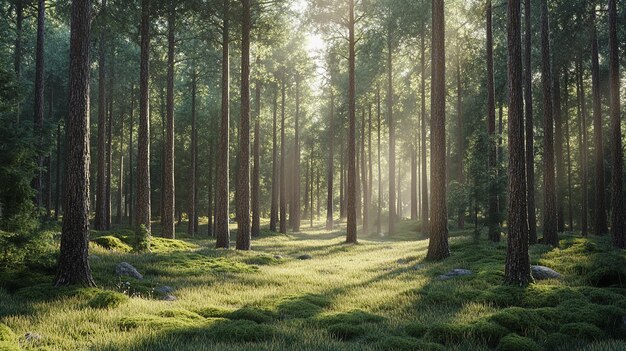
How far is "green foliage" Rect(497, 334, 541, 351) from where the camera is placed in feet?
21.3

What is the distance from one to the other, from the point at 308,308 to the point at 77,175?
5.77 meters

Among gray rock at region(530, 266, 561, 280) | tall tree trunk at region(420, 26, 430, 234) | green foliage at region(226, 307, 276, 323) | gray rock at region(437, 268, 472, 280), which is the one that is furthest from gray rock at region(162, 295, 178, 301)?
tall tree trunk at region(420, 26, 430, 234)

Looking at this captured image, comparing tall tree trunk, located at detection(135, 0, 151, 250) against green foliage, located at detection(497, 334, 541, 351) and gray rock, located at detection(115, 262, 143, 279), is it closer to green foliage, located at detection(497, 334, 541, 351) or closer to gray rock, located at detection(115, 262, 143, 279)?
gray rock, located at detection(115, 262, 143, 279)

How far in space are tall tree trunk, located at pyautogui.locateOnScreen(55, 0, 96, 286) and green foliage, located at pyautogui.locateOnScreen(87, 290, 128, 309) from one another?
122 centimetres

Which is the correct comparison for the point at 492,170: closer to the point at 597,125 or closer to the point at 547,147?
the point at 547,147

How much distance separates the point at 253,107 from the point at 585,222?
24.8m

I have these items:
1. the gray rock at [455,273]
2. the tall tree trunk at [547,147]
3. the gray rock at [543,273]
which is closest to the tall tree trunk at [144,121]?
the gray rock at [455,273]

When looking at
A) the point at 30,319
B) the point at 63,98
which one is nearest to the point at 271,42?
the point at 30,319

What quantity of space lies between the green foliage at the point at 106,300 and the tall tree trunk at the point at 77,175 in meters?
1.22

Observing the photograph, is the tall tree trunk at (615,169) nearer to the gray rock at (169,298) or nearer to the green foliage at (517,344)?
the green foliage at (517,344)

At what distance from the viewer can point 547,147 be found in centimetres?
1934

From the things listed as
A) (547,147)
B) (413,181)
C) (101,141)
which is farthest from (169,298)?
(413,181)

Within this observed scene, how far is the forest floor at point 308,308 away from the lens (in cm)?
667

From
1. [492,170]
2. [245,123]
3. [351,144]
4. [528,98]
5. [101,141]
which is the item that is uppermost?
[528,98]
